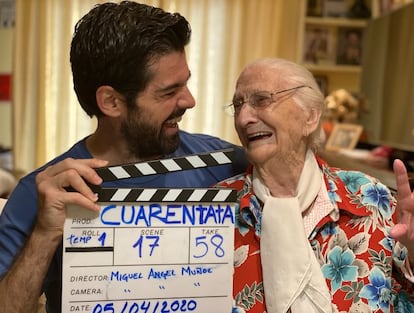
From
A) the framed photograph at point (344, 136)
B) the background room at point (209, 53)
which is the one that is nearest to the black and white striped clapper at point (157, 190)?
the framed photograph at point (344, 136)

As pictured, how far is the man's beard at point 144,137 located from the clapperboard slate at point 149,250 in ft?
0.88

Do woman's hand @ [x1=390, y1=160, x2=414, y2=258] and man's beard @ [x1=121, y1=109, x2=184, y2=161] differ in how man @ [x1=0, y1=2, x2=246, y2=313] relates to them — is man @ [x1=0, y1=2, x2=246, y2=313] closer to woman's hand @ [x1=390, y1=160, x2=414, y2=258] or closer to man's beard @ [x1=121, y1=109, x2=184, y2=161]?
man's beard @ [x1=121, y1=109, x2=184, y2=161]

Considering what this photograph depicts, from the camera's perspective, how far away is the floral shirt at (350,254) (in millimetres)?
1367

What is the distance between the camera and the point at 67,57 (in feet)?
13.8

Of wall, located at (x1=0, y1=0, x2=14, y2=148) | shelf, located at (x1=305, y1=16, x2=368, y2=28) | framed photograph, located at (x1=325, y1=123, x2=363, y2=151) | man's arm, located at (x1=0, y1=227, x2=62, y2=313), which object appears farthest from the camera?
wall, located at (x1=0, y1=0, x2=14, y2=148)

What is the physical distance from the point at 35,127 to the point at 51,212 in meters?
3.28

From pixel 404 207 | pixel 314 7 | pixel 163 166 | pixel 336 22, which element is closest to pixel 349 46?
pixel 336 22

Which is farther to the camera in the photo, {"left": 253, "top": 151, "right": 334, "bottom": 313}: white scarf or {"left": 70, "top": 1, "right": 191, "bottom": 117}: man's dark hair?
{"left": 70, "top": 1, "right": 191, "bottom": 117}: man's dark hair

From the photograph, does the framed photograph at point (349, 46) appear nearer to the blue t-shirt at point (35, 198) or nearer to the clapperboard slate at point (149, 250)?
the blue t-shirt at point (35, 198)

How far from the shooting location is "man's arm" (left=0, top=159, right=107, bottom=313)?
116 cm

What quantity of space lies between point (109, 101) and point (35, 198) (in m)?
0.35

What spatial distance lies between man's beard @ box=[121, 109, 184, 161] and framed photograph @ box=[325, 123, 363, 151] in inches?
81.5

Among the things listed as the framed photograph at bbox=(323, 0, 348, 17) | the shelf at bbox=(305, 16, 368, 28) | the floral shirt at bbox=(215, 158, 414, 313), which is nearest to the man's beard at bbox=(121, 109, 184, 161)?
the floral shirt at bbox=(215, 158, 414, 313)

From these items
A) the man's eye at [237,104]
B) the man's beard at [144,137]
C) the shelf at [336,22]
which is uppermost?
the shelf at [336,22]
